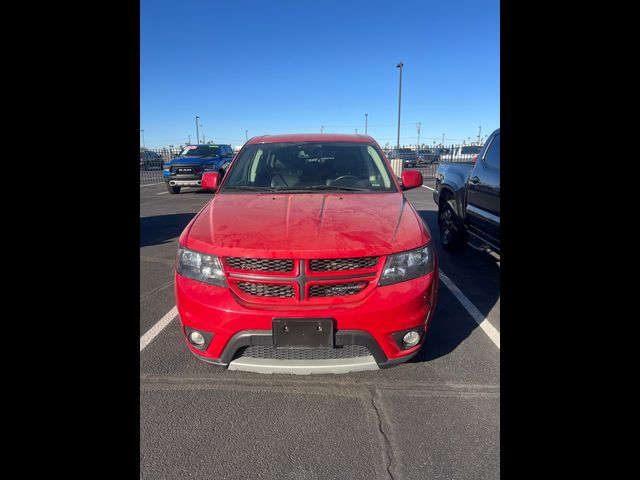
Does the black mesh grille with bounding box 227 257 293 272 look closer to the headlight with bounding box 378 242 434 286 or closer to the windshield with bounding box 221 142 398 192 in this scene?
the headlight with bounding box 378 242 434 286

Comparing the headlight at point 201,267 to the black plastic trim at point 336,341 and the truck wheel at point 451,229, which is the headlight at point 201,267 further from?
the truck wheel at point 451,229

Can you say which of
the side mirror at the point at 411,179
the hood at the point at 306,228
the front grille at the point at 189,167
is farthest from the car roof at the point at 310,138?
the front grille at the point at 189,167

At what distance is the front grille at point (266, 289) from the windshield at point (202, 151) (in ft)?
48.3

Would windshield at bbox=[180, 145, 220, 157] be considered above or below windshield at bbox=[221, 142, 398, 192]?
above

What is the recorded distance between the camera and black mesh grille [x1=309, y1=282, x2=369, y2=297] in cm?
184

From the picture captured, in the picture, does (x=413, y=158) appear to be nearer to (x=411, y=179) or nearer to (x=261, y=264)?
(x=411, y=179)

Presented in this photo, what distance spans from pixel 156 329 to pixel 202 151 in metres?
14.1

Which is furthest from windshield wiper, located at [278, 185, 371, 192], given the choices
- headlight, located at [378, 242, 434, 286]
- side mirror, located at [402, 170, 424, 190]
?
headlight, located at [378, 242, 434, 286]

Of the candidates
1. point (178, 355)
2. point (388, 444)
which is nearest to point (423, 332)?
point (388, 444)

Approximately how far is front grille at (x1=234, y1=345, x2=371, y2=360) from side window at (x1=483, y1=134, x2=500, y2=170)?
3.10 meters
